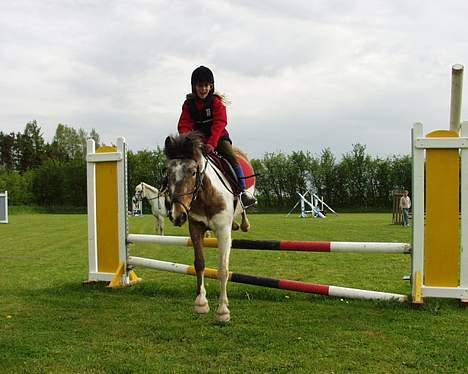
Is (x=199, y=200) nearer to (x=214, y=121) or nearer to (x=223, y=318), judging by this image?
(x=214, y=121)

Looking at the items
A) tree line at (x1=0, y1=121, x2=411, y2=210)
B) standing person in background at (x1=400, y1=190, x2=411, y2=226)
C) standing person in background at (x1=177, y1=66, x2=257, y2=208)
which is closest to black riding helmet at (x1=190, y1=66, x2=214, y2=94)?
standing person in background at (x1=177, y1=66, x2=257, y2=208)

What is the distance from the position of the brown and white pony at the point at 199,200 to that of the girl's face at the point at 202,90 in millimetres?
898

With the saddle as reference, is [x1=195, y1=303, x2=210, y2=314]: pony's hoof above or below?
below

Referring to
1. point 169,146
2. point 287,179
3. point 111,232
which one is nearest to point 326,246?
point 169,146

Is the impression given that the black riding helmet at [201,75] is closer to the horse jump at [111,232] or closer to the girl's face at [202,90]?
the girl's face at [202,90]

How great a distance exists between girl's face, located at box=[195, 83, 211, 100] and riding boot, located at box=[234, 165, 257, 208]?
906mm

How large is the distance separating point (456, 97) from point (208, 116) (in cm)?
304

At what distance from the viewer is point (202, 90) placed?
576 cm

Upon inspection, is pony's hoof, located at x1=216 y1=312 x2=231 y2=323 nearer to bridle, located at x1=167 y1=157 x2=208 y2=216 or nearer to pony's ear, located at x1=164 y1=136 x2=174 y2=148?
bridle, located at x1=167 y1=157 x2=208 y2=216

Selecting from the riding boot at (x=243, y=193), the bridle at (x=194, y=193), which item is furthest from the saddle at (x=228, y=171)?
the bridle at (x=194, y=193)

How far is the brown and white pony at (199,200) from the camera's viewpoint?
461 cm

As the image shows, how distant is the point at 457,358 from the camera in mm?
4012

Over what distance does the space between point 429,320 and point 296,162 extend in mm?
59638

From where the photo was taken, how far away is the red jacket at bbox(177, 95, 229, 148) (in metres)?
5.60
